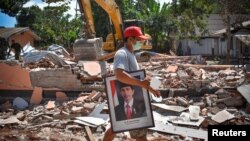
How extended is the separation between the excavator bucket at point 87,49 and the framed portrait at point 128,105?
9.86m

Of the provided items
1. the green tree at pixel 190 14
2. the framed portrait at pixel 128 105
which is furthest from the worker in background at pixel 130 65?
the green tree at pixel 190 14

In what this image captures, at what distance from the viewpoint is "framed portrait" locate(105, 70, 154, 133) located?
12.4ft

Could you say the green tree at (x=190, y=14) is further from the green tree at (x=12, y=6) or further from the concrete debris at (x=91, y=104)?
the green tree at (x=12, y=6)

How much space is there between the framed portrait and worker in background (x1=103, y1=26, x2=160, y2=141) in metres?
0.12

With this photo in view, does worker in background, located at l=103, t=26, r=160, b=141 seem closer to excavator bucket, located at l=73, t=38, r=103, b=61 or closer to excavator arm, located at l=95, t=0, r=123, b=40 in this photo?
excavator bucket, located at l=73, t=38, r=103, b=61

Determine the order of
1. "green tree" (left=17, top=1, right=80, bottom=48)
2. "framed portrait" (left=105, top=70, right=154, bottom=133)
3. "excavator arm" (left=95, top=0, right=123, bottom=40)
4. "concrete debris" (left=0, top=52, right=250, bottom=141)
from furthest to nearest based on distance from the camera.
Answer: "green tree" (left=17, top=1, right=80, bottom=48) < "excavator arm" (left=95, top=0, right=123, bottom=40) < "concrete debris" (left=0, top=52, right=250, bottom=141) < "framed portrait" (left=105, top=70, right=154, bottom=133)

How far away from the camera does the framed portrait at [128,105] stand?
379cm

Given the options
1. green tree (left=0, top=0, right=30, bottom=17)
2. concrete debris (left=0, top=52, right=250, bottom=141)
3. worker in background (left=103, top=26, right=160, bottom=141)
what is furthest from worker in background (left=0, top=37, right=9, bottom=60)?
worker in background (left=103, top=26, right=160, bottom=141)

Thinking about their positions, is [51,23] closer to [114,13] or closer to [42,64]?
[114,13]

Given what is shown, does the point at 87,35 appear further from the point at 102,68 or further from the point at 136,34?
the point at 136,34

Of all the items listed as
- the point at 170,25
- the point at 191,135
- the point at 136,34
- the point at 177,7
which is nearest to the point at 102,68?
the point at 191,135

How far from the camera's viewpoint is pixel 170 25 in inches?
1195

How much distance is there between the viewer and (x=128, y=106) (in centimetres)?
383

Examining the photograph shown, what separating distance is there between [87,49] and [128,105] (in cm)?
1007
